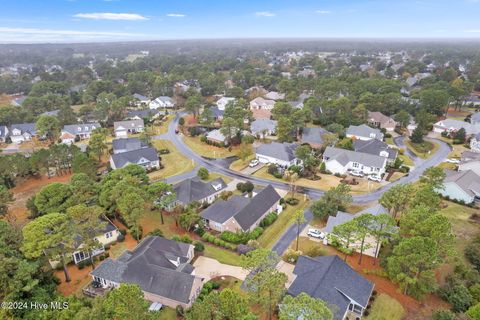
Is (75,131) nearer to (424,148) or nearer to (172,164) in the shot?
(172,164)

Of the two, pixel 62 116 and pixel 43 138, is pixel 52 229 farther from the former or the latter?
pixel 62 116

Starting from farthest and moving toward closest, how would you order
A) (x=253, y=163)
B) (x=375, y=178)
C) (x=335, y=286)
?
(x=253, y=163), (x=375, y=178), (x=335, y=286)

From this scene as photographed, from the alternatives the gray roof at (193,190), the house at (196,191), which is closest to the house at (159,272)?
the house at (196,191)

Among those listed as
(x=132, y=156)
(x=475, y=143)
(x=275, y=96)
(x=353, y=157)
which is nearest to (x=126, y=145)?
(x=132, y=156)

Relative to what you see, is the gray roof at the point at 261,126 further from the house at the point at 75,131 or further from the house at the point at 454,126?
the house at the point at 454,126

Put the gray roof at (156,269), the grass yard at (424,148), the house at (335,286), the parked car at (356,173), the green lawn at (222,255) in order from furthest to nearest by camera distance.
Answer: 1. the grass yard at (424,148)
2. the parked car at (356,173)
3. the green lawn at (222,255)
4. the gray roof at (156,269)
5. the house at (335,286)
